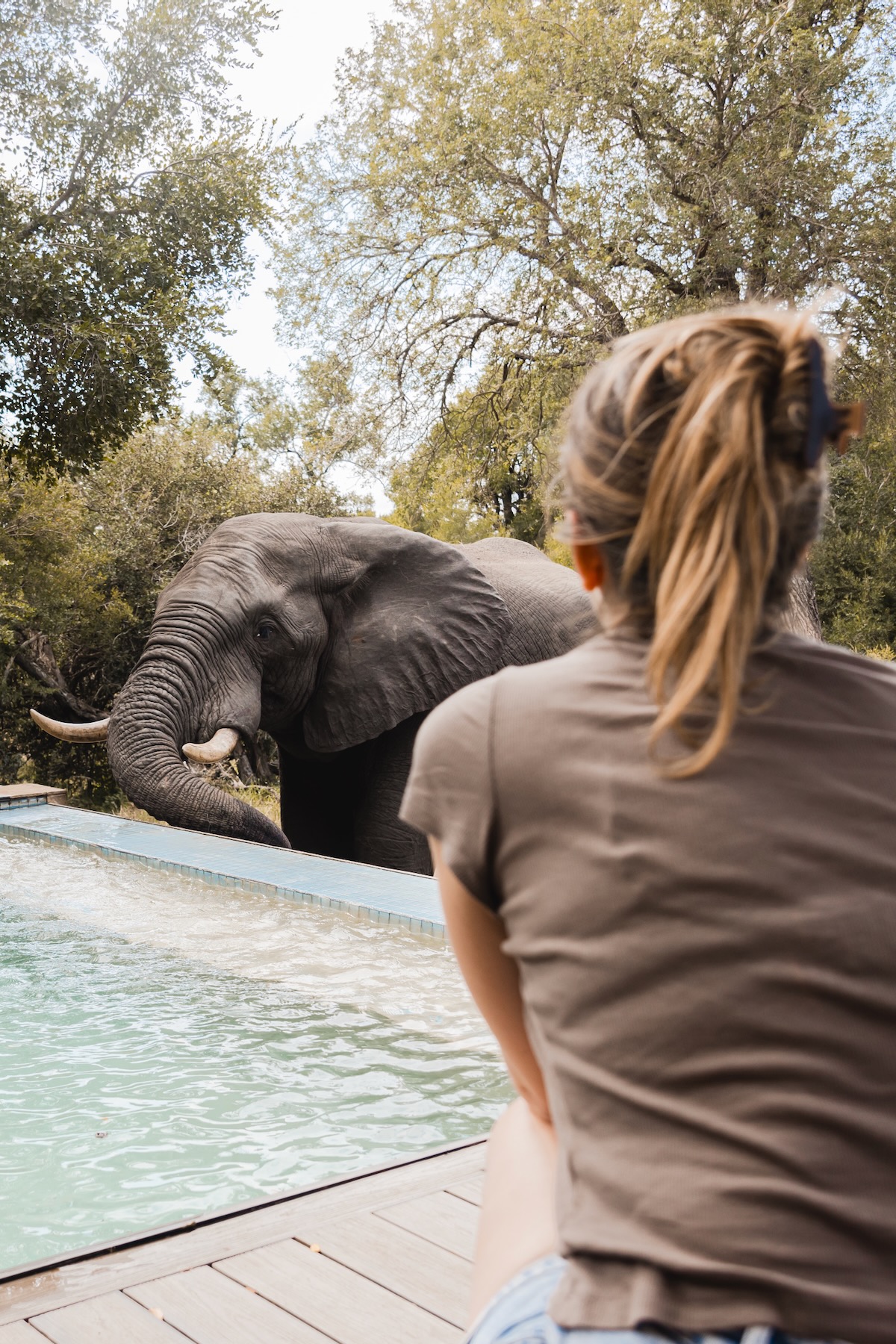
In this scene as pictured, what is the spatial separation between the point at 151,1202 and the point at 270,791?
38.6 feet

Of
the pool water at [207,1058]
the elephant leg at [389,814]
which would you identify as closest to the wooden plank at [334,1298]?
the pool water at [207,1058]

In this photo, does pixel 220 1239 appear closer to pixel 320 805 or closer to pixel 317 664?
pixel 317 664

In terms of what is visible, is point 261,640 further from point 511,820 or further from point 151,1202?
point 511,820

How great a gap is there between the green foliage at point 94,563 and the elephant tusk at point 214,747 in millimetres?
6002

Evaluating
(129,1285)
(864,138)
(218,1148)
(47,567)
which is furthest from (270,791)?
(129,1285)

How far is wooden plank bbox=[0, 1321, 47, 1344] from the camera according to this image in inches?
78.3

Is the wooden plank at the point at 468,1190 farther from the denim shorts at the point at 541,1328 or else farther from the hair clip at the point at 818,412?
the hair clip at the point at 818,412

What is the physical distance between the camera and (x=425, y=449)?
15672 millimetres

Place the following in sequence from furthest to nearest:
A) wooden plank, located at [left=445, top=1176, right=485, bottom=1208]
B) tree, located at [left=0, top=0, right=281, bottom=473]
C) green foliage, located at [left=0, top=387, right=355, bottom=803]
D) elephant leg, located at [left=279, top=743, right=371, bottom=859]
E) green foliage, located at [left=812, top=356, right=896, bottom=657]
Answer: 1. green foliage, located at [left=812, top=356, right=896, bottom=657]
2. green foliage, located at [left=0, top=387, right=355, bottom=803]
3. tree, located at [left=0, top=0, right=281, bottom=473]
4. elephant leg, located at [left=279, top=743, right=371, bottom=859]
5. wooden plank, located at [left=445, top=1176, right=485, bottom=1208]

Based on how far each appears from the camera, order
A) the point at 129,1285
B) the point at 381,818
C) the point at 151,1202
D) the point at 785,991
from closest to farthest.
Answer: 1. the point at 785,991
2. the point at 129,1285
3. the point at 151,1202
4. the point at 381,818

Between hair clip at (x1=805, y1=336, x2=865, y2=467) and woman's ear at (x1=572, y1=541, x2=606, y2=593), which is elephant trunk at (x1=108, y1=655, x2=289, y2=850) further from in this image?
hair clip at (x1=805, y1=336, x2=865, y2=467)

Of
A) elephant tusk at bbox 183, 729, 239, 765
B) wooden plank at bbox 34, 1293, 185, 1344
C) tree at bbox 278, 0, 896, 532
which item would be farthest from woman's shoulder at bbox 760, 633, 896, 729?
tree at bbox 278, 0, 896, 532

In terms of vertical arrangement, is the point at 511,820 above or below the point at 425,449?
below

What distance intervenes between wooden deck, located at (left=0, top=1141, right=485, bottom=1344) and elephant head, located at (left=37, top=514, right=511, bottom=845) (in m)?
4.23
